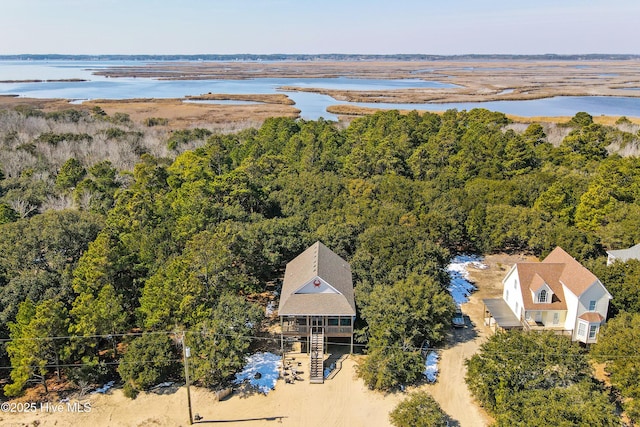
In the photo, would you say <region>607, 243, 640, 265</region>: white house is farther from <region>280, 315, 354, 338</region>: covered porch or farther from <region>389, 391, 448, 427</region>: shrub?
<region>280, 315, 354, 338</region>: covered porch

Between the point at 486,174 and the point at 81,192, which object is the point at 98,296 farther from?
the point at 486,174

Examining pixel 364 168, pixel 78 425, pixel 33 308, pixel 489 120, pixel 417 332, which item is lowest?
pixel 78 425

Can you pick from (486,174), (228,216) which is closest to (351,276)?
(228,216)

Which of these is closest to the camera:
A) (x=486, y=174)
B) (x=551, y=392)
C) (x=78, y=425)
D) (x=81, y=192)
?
(x=551, y=392)

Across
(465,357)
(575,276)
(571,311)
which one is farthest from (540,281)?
(465,357)

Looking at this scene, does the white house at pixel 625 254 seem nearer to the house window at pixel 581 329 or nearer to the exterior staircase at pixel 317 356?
the house window at pixel 581 329

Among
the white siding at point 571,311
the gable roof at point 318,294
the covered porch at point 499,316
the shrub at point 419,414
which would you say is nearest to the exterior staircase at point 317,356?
the gable roof at point 318,294

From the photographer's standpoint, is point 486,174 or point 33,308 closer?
point 33,308
